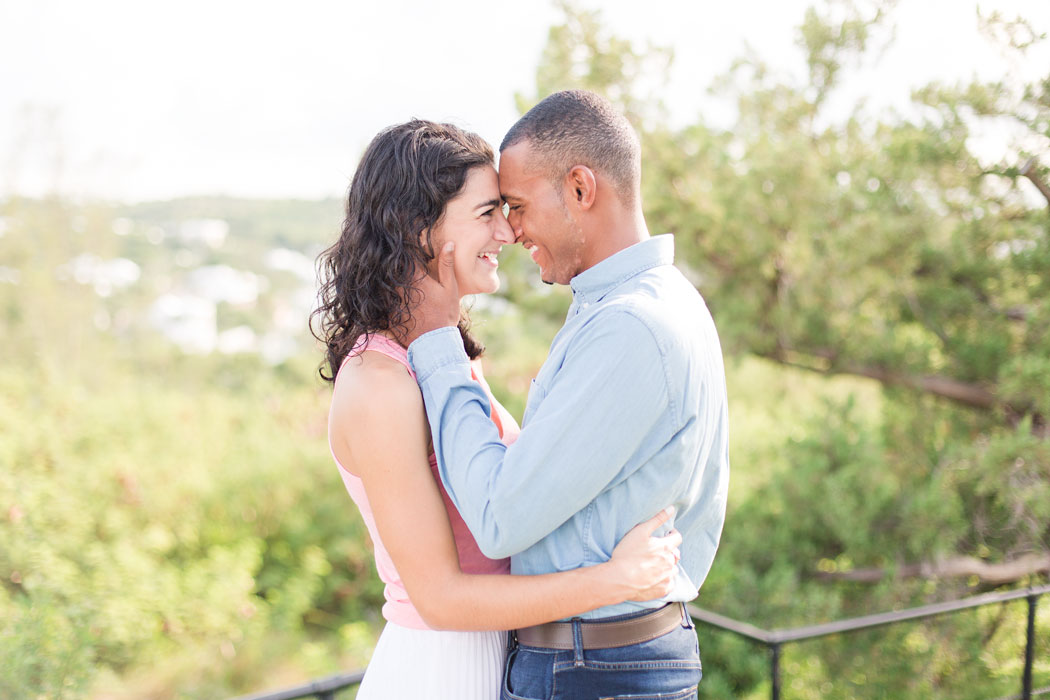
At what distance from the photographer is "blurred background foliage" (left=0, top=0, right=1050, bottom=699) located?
4.41 metres

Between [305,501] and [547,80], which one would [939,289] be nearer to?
[547,80]

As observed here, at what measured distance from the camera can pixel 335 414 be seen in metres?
1.62

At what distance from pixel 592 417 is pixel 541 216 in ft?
1.81

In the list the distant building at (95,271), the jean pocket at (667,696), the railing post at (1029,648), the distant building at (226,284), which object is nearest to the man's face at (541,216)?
the jean pocket at (667,696)

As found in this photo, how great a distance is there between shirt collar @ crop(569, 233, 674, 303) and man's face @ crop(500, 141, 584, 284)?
0.22 ft

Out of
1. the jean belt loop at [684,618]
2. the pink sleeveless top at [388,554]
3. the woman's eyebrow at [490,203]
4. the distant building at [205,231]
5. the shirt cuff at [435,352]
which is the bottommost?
the jean belt loop at [684,618]

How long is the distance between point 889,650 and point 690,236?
9.43 feet

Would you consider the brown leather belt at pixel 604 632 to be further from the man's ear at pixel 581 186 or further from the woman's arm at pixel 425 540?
the man's ear at pixel 581 186

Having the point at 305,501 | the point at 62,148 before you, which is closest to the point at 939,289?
the point at 305,501

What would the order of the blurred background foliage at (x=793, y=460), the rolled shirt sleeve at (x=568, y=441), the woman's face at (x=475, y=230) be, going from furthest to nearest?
the blurred background foliage at (x=793, y=460) → the woman's face at (x=475, y=230) → the rolled shirt sleeve at (x=568, y=441)

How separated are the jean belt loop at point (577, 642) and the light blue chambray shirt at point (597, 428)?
35mm

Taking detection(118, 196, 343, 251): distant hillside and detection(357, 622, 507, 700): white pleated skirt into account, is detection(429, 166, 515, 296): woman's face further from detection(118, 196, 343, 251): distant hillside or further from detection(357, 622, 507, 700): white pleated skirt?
detection(118, 196, 343, 251): distant hillside

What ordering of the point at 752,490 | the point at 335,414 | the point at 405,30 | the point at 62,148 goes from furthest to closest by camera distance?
the point at 62,148
the point at 405,30
the point at 752,490
the point at 335,414

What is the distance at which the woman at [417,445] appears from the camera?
4.92 ft
